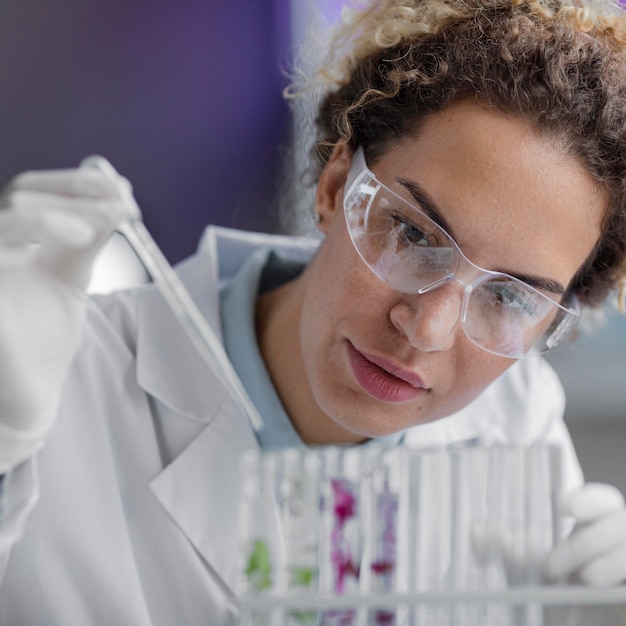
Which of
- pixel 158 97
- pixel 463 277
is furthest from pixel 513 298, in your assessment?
pixel 158 97

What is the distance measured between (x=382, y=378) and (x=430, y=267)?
199 millimetres

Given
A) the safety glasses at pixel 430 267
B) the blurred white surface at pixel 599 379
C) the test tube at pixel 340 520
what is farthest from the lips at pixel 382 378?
the blurred white surface at pixel 599 379

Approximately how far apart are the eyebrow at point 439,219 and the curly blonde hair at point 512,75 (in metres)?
0.14

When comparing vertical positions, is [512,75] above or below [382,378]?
above

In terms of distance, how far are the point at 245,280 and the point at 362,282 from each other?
1.61 feet

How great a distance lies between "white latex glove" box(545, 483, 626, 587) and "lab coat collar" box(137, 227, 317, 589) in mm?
642

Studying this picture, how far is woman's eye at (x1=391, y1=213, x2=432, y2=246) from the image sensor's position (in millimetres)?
1254

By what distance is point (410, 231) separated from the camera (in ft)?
4.15

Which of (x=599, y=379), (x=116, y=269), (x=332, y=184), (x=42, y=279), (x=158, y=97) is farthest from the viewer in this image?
(x=158, y=97)

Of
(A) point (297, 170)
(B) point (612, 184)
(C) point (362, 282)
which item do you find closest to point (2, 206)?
(C) point (362, 282)

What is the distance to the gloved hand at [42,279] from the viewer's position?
1007 millimetres

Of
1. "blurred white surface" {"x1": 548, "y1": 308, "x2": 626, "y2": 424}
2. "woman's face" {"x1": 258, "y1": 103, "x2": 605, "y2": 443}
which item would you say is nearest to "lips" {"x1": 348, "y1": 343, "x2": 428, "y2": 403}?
"woman's face" {"x1": 258, "y1": 103, "x2": 605, "y2": 443}

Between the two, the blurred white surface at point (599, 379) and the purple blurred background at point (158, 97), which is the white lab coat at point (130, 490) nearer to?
the purple blurred background at point (158, 97)

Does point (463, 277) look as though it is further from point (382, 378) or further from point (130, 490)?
point (130, 490)
